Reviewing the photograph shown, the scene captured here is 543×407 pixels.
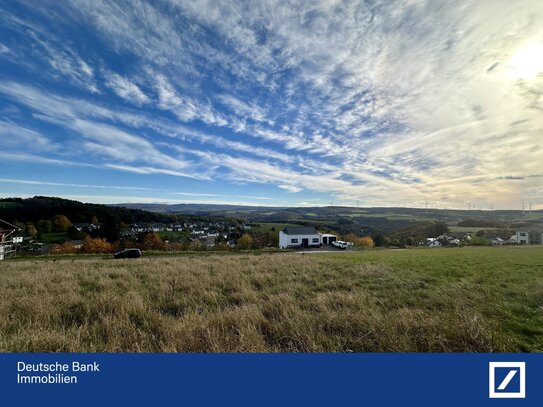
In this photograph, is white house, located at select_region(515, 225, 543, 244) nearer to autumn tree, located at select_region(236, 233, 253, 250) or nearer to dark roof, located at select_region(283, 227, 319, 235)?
dark roof, located at select_region(283, 227, 319, 235)

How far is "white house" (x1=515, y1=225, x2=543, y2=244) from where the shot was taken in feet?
152

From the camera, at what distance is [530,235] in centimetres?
4803

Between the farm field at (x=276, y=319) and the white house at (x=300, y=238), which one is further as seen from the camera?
the white house at (x=300, y=238)

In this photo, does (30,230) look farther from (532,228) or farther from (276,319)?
(532,228)

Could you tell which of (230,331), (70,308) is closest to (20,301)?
(70,308)

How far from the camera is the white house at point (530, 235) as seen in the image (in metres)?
46.3

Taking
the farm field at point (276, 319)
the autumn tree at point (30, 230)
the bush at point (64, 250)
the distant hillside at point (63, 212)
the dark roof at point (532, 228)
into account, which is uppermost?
the distant hillside at point (63, 212)

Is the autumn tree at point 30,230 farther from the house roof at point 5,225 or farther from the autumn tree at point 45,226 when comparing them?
the house roof at point 5,225

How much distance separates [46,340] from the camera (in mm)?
3781

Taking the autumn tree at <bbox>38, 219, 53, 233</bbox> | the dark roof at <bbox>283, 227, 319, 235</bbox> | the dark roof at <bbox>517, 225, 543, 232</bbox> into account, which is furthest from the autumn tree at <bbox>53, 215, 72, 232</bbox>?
the dark roof at <bbox>517, 225, 543, 232</bbox>

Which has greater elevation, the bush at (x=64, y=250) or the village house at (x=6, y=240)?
the village house at (x=6, y=240)

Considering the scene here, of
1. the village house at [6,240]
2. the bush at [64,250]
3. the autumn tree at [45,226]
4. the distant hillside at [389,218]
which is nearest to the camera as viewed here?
the village house at [6,240]

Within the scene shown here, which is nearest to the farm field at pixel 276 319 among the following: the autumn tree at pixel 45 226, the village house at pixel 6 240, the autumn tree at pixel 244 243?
the village house at pixel 6 240

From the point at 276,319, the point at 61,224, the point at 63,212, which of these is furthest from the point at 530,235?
the point at 63,212
